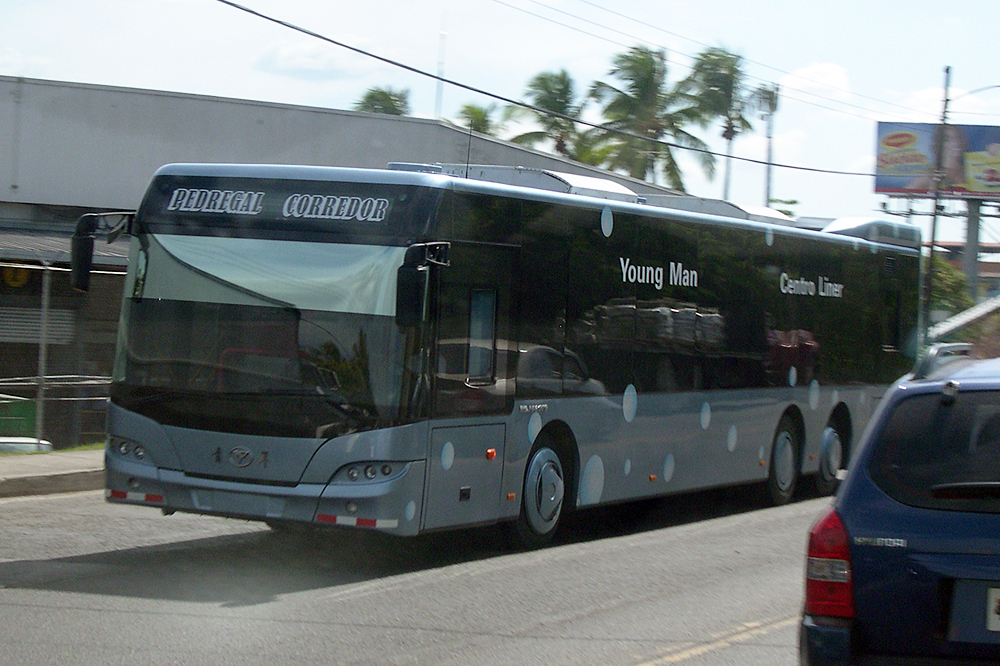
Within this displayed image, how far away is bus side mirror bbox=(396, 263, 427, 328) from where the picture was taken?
344 inches

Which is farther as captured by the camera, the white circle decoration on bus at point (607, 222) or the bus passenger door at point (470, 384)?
the white circle decoration on bus at point (607, 222)

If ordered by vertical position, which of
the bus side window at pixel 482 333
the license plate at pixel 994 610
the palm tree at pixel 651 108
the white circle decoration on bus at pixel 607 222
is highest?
the palm tree at pixel 651 108

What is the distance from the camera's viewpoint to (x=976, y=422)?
→ 4.60 m

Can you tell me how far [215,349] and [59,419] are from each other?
7.93 m

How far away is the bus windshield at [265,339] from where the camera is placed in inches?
352

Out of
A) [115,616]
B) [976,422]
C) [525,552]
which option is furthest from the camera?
[525,552]

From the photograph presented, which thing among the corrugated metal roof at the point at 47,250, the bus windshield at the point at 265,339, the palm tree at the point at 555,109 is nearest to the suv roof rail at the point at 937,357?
the bus windshield at the point at 265,339

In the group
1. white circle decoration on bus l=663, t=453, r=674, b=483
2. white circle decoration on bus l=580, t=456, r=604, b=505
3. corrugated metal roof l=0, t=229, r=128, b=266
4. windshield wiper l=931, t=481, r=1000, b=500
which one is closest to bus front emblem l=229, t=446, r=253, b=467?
white circle decoration on bus l=580, t=456, r=604, b=505

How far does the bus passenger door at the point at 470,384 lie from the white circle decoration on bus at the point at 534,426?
0.37 meters

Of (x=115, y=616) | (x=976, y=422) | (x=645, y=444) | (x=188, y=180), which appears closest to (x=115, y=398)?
(x=188, y=180)

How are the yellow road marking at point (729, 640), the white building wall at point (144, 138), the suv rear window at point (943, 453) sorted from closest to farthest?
the suv rear window at point (943, 453)
the yellow road marking at point (729, 640)
the white building wall at point (144, 138)

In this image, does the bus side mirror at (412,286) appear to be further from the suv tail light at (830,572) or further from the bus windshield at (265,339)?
the suv tail light at (830,572)

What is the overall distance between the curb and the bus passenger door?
207 inches

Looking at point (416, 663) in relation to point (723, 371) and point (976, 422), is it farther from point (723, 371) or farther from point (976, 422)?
point (723, 371)
